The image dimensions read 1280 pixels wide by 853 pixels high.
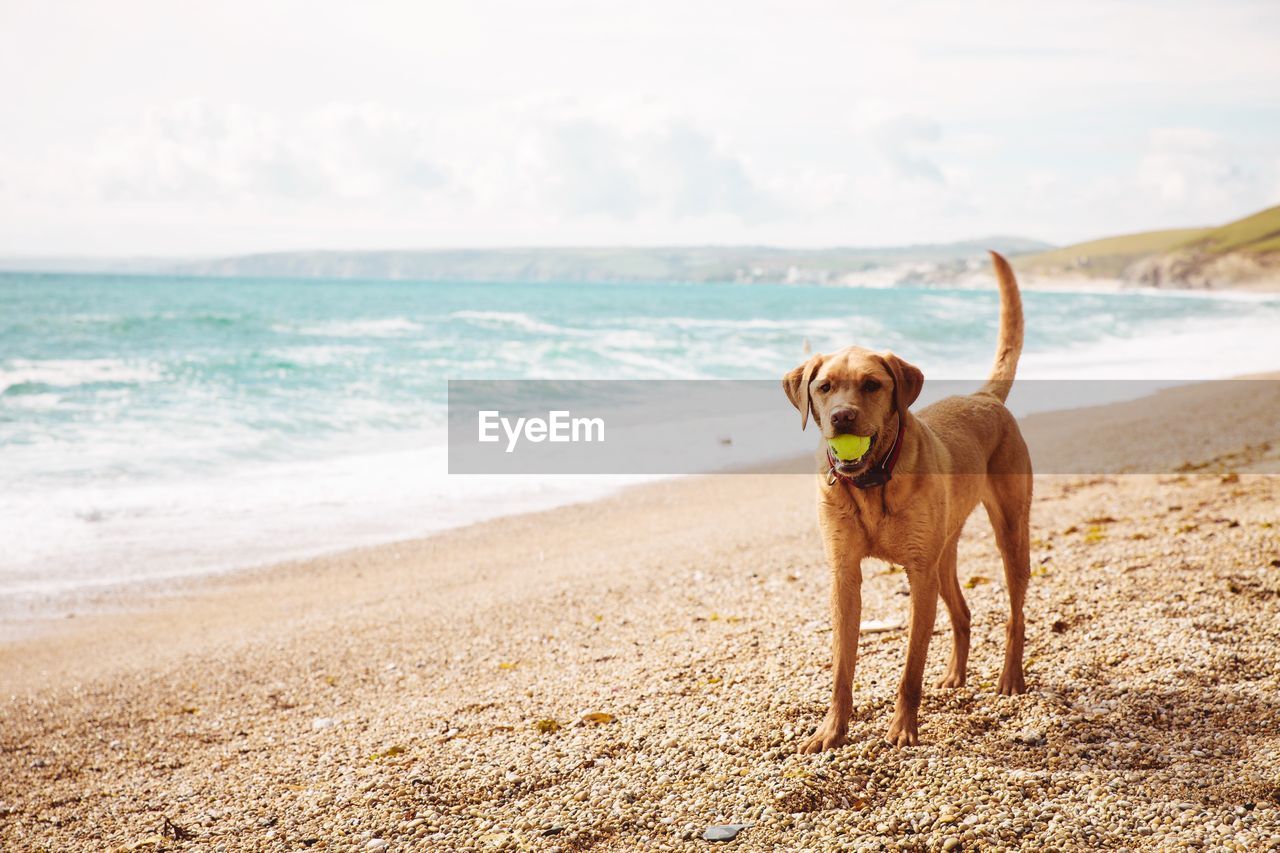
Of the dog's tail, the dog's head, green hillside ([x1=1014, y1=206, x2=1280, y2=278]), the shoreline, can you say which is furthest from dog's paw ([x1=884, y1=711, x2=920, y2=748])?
green hillside ([x1=1014, y1=206, x2=1280, y2=278])

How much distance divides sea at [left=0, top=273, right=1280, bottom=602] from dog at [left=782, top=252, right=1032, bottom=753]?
72 cm

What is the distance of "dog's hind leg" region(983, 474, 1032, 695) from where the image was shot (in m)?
4.30

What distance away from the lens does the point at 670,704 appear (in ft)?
15.0

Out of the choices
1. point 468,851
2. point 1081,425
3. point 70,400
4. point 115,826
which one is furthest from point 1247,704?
point 70,400

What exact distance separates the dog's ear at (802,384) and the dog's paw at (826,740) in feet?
4.00

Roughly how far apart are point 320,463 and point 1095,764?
39.9ft

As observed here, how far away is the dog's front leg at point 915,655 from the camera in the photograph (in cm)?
368

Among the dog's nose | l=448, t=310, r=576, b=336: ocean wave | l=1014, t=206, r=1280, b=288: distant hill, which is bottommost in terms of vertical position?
the dog's nose

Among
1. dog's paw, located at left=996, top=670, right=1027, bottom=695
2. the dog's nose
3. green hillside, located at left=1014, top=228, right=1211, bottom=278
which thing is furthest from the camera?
green hillside, located at left=1014, top=228, right=1211, bottom=278

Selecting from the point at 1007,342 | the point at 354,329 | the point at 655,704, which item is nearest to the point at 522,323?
the point at 354,329

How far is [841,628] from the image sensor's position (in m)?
3.74

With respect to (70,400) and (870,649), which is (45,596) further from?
(70,400)

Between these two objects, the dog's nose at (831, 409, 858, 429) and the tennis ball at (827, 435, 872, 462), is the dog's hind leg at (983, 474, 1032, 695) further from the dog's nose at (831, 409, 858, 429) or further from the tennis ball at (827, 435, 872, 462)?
the dog's nose at (831, 409, 858, 429)

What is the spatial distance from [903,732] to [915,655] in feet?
1.06
